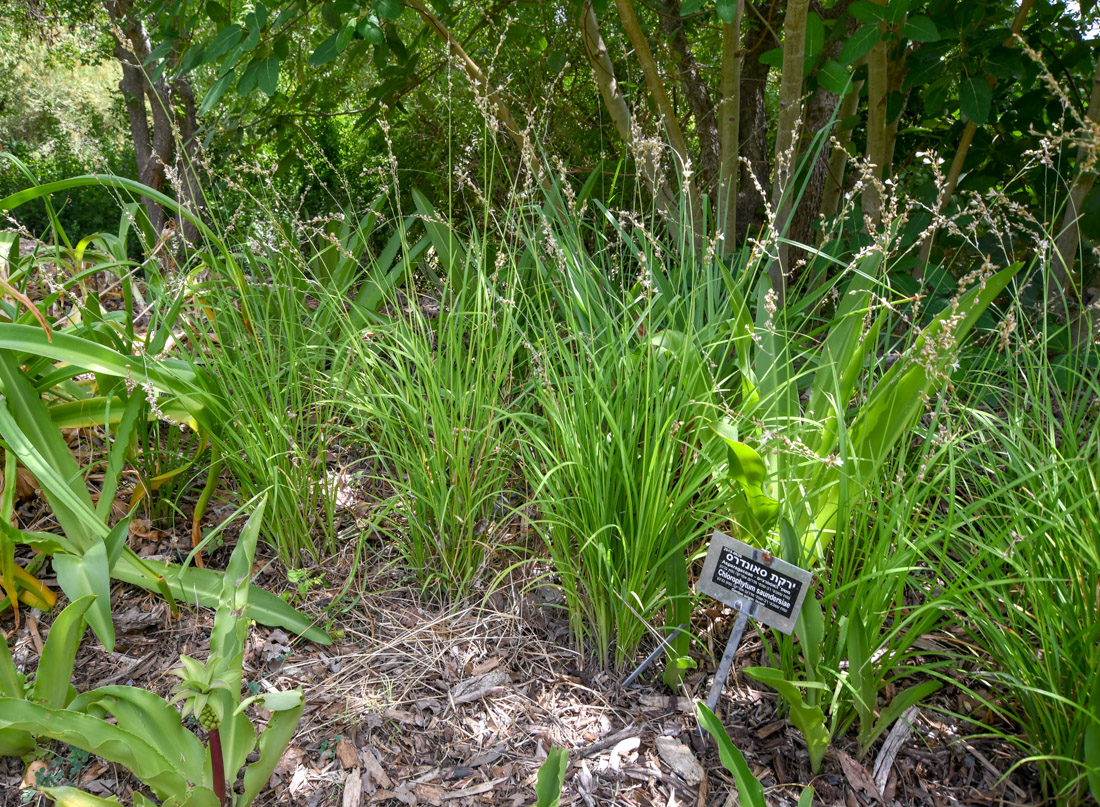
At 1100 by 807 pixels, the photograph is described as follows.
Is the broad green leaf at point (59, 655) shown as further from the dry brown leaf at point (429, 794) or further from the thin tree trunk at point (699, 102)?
the thin tree trunk at point (699, 102)

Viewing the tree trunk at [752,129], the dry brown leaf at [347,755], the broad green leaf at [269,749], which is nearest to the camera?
the broad green leaf at [269,749]

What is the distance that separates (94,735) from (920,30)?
7.67ft

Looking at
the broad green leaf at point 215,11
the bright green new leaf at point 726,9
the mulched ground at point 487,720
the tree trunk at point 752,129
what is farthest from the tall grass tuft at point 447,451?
the tree trunk at point 752,129

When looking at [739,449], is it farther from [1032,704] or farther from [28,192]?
[28,192]

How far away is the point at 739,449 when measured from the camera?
122 centimetres

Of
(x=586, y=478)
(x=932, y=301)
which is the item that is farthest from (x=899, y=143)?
(x=586, y=478)

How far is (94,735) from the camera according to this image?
1.23 meters

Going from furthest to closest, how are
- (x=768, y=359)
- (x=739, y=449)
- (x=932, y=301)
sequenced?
(x=932, y=301), (x=768, y=359), (x=739, y=449)

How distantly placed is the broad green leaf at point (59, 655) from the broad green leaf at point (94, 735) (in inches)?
4.4

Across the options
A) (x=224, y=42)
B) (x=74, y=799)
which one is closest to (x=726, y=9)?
(x=224, y=42)

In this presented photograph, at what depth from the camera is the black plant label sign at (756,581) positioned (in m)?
1.25

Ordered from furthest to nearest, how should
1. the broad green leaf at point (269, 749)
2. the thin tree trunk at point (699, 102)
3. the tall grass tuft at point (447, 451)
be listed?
1. the thin tree trunk at point (699, 102)
2. the tall grass tuft at point (447, 451)
3. the broad green leaf at point (269, 749)

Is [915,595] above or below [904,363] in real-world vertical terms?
below

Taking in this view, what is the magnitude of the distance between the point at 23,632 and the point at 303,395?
0.85 m
